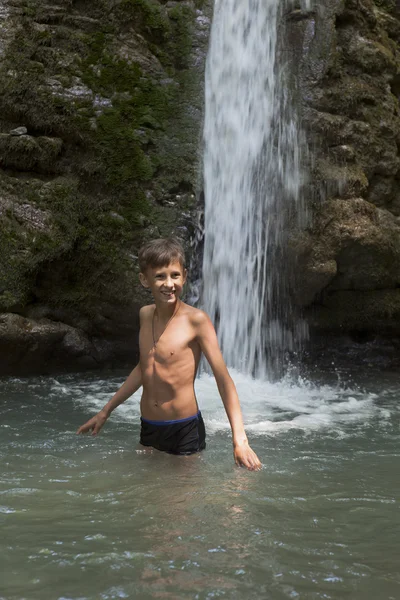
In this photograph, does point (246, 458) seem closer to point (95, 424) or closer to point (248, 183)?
point (95, 424)

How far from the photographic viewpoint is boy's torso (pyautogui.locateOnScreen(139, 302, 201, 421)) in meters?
3.54

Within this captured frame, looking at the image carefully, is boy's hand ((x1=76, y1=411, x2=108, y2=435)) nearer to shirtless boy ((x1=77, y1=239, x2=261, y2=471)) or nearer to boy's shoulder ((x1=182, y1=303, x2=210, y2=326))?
shirtless boy ((x1=77, y1=239, x2=261, y2=471))

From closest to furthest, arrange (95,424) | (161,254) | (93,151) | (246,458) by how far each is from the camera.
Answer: (246,458)
(161,254)
(95,424)
(93,151)

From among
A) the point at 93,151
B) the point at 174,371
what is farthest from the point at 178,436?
the point at 93,151

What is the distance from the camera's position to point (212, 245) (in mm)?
7695

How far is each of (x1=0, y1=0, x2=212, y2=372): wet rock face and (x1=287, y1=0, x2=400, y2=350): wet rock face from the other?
1368 mm

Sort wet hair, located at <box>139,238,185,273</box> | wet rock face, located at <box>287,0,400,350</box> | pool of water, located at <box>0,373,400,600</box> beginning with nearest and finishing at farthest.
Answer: pool of water, located at <box>0,373,400,600</box>
wet hair, located at <box>139,238,185,273</box>
wet rock face, located at <box>287,0,400,350</box>

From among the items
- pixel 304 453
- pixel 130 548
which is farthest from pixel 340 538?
pixel 304 453

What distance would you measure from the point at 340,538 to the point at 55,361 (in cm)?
529

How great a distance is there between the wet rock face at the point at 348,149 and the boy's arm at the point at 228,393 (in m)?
4.15

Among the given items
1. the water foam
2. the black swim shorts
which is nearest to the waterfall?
the water foam

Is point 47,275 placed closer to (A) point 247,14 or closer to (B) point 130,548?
(A) point 247,14

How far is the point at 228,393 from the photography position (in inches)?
130

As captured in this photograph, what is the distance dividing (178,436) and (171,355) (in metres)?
0.44
